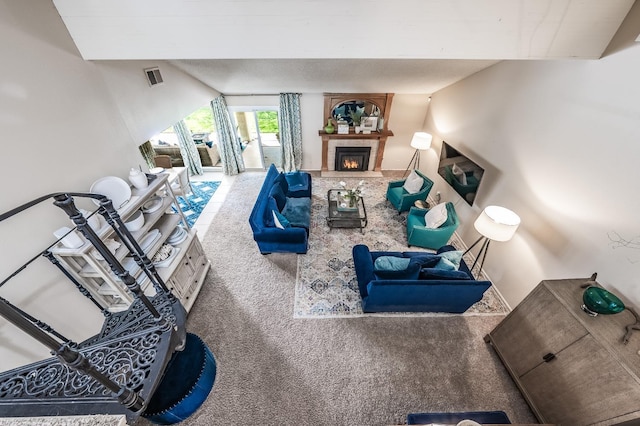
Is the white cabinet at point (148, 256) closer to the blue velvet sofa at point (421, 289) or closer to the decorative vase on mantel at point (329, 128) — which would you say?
the blue velvet sofa at point (421, 289)

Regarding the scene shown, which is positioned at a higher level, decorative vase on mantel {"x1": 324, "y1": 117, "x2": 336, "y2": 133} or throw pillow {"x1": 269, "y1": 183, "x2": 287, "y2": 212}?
decorative vase on mantel {"x1": 324, "y1": 117, "x2": 336, "y2": 133}

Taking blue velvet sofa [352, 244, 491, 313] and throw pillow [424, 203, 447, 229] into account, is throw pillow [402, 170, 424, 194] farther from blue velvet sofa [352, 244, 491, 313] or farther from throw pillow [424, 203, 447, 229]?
blue velvet sofa [352, 244, 491, 313]

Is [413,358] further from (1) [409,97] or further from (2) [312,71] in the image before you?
(1) [409,97]

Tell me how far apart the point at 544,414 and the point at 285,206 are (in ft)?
14.0

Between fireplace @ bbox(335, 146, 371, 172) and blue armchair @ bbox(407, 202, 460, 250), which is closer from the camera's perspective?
blue armchair @ bbox(407, 202, 460, 250)

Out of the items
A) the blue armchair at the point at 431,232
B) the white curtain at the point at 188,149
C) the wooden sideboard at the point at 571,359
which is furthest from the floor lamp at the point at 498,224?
the white curtain at the point at 188,149

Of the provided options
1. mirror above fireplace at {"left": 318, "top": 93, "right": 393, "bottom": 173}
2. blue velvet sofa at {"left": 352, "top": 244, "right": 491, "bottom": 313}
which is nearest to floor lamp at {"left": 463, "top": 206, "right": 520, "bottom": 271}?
blue velvet sofa at {"left": 352, "top": 244, "right": 491, "bottom": 313}

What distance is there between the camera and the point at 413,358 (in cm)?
277

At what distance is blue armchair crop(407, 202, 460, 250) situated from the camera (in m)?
3.94

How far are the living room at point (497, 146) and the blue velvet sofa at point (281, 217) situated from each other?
0.75 m

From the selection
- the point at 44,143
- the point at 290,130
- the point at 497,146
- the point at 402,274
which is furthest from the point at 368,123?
the point at 44,143

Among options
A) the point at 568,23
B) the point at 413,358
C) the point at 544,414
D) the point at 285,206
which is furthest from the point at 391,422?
the point at 568,23

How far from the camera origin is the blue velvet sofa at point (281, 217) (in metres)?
3.70

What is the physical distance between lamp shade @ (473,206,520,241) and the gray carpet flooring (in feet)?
3.92
